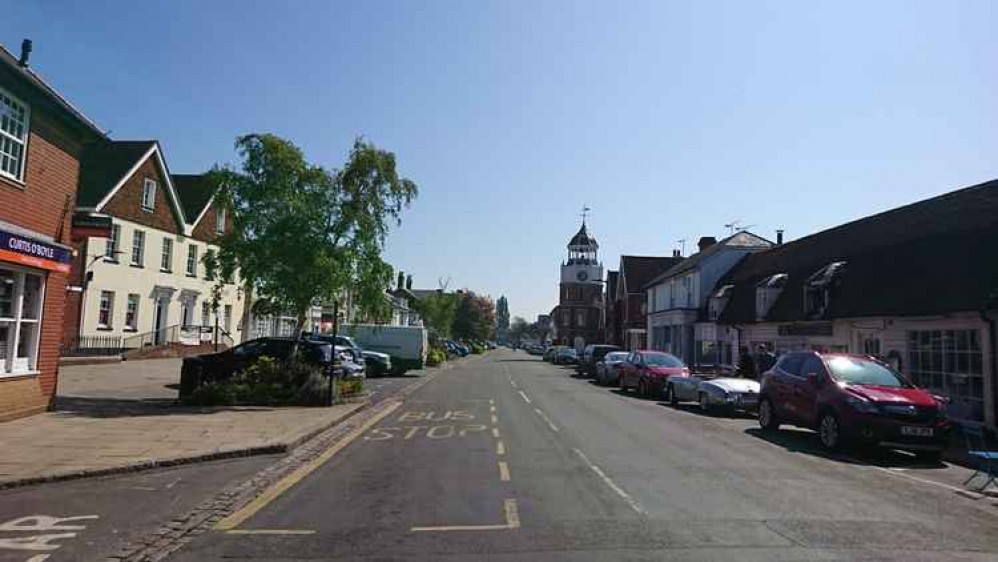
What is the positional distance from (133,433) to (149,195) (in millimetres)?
27751

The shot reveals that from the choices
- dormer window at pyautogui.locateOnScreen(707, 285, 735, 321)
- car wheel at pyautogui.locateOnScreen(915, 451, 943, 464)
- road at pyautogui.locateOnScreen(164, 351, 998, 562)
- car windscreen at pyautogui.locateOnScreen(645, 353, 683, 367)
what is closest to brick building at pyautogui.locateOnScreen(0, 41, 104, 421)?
road at pyautogui.locateOnScreen(164, 351, 998, 562)

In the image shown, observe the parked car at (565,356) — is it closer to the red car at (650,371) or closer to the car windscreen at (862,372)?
the red car at (650,371)

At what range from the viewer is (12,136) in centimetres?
1268

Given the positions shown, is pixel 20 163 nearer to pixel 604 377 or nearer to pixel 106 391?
pixel 106 391

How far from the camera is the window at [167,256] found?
37812mm

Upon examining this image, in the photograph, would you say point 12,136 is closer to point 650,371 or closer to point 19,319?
point 19,319

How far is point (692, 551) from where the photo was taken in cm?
598

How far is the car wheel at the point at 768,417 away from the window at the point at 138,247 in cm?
3108

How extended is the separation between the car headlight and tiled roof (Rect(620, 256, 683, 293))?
2010 inches

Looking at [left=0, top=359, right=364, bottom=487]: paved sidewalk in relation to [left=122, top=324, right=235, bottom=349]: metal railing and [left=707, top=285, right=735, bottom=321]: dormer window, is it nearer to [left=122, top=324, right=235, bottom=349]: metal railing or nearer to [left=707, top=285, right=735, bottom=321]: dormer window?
[left=122, top=324, right=235, bottom=349]: metal railing

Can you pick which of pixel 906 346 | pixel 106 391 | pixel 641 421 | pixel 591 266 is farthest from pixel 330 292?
pixel 591 266

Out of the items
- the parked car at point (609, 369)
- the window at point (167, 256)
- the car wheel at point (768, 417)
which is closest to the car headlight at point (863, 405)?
the car wheel at point (768, 417)

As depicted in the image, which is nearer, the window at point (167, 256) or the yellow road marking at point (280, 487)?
the yellow road marking at point (280, 487)

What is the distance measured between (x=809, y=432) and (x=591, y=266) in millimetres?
79327
